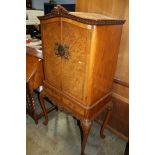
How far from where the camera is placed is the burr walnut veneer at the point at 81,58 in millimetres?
1163

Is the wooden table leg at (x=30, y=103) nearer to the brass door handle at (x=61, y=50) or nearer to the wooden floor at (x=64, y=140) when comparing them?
the wooden floor at (x=64, y=140)

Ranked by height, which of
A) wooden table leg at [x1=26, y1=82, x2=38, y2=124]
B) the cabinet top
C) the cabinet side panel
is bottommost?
wooden table leg at [x1=26, y1=82, x2=38, y2=124]

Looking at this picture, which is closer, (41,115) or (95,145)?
(95,145)

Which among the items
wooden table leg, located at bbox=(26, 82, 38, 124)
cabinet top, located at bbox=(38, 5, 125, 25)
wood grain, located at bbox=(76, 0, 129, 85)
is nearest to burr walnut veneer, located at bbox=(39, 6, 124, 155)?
cabinet top, located at bbox=(38, 5, 125, 25)

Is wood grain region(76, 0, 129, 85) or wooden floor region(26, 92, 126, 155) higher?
wood grain region(76, 0, 129, 85)

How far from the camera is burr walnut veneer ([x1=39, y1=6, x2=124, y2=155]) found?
1.16m

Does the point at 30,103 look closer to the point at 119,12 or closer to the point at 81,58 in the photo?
the point at 81,58

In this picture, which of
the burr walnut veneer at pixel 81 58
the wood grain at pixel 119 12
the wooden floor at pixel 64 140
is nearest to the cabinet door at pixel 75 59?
the burr walnut veneer at pixel 81 58

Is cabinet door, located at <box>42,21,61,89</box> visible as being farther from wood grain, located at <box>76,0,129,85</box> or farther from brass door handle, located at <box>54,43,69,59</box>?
wood grain, located at <box>76,0,129,85</box>

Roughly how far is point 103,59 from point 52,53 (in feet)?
1.68
